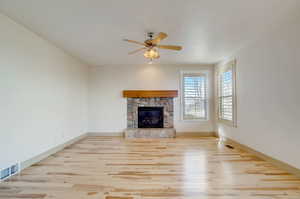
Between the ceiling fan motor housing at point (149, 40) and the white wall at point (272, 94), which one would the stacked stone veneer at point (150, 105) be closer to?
the white wall at point (272, 94)

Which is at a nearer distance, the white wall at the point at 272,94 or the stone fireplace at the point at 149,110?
the white wall at the point at 272,94

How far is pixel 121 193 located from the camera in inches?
82.7

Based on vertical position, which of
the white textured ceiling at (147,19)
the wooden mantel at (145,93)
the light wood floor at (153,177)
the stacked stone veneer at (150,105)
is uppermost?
the white textured ceiling at (147,19)

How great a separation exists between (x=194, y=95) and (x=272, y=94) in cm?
282

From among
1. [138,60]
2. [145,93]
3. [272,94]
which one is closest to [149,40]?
[138,60]

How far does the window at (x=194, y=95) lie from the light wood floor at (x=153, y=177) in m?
2.10

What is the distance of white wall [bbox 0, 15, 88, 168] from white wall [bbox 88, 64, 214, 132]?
1.23 m

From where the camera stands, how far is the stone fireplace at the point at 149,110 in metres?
5.62

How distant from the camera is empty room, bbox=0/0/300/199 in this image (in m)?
2.23

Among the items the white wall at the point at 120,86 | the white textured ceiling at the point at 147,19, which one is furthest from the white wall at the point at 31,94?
the white wall at the point at 120,86

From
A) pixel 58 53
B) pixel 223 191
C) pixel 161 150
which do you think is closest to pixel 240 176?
pixel 223 191

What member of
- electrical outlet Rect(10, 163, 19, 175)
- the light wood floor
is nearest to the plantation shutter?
the light wood floor

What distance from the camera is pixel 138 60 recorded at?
5.04 m

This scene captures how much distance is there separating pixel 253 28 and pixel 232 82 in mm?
1769
